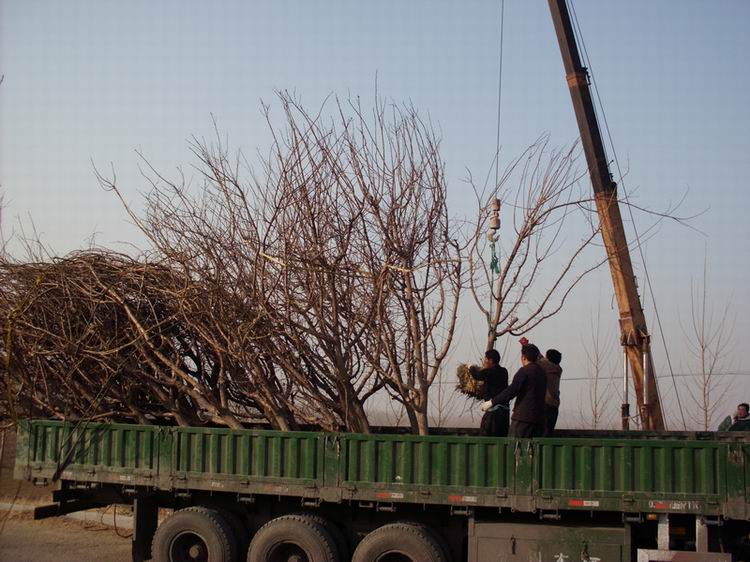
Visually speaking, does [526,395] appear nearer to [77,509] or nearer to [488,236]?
[488,236]

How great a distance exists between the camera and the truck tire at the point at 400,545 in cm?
888

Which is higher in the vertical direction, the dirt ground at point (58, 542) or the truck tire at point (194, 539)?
the truck tire at point (194, 539)

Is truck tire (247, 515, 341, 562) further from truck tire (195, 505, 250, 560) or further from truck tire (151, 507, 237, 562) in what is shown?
truck tire (151, 507, 237, 562)

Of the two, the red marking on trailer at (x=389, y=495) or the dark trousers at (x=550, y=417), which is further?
the dark trousers at (x=550, y=417)

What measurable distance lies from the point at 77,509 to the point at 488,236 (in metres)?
6.20

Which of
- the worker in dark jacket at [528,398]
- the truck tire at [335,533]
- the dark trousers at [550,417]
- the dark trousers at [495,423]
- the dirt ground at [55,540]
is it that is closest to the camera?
the worker in dark jacket at [528,398]

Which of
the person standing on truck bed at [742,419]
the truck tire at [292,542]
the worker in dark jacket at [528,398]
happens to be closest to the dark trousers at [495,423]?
the worker in dark jacket at [528,398]

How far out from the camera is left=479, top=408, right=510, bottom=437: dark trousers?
981cm

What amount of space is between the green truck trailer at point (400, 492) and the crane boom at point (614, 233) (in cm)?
223

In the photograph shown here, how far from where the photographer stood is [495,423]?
32.2ft

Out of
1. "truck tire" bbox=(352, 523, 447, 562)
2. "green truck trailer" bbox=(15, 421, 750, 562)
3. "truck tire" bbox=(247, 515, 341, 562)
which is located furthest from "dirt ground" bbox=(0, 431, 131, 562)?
"truck tire" bbox=(352, 523, 447, 562)

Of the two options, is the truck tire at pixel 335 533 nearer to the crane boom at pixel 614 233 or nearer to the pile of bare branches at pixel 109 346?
the pile of bare branches at pixel 109 346

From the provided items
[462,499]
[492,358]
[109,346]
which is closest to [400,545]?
[462,499]

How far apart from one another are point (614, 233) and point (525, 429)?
13.7ft
